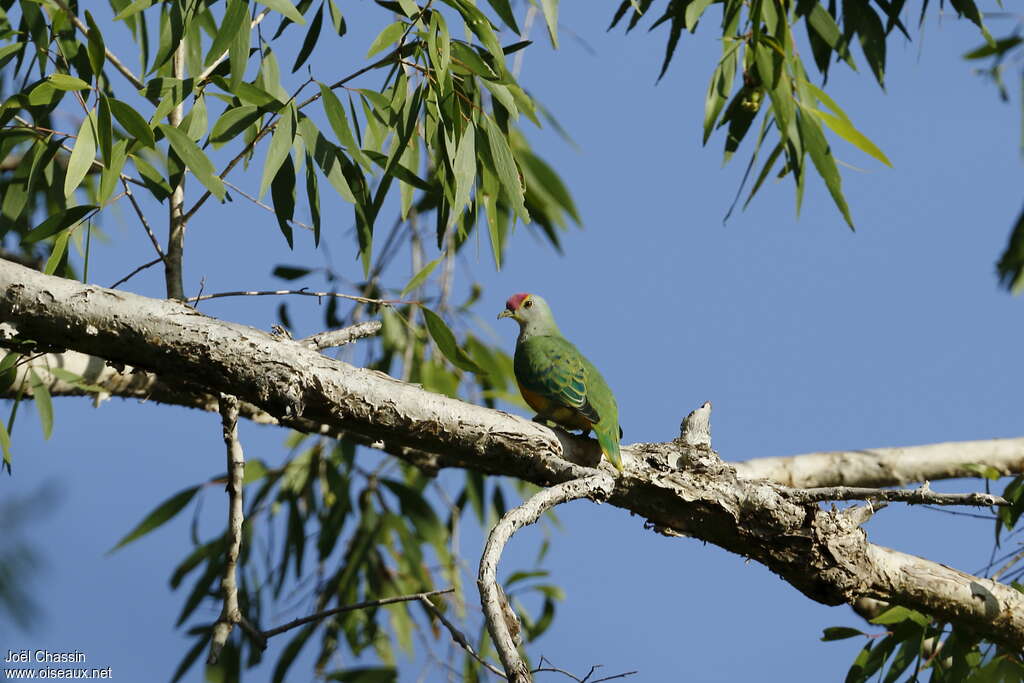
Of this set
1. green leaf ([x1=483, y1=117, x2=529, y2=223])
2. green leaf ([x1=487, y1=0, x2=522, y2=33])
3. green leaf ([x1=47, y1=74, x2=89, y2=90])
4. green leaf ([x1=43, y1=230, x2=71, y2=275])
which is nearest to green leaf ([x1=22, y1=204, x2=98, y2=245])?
green leaf ([x1=43, y1=230, x2=71, y2=275])

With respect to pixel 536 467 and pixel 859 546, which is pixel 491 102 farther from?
pixel 859 546

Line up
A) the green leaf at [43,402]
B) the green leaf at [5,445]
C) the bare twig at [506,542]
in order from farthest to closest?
1. the green leaf at [43,402]
2. the green leaf at [5,445]
3. the bare twig at [506,542]

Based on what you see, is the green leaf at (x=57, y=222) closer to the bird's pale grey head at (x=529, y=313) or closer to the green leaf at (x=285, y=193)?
the green leaf at (x=285, y=193)

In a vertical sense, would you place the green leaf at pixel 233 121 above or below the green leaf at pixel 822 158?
above

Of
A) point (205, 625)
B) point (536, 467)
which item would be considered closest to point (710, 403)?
point (536, 467)

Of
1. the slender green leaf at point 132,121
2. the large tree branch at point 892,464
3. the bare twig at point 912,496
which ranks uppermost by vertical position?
the slender green leaf at point 132,121

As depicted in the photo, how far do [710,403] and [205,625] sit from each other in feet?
9.51

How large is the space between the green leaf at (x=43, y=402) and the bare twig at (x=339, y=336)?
1425 millimetres

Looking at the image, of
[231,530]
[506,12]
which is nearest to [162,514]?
[231,530]

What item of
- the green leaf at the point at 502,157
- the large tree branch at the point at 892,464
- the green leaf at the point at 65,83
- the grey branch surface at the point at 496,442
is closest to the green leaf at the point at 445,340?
the grey branch surface at the point at 496,442

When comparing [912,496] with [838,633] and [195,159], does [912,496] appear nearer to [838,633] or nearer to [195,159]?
[838,633]

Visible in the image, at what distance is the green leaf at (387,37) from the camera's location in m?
2.73

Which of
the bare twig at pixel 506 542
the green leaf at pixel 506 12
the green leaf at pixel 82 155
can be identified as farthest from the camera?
the green leaf at pixel 506 12

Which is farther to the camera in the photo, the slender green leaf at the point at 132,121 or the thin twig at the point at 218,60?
the thin twig at the point at 218,60
